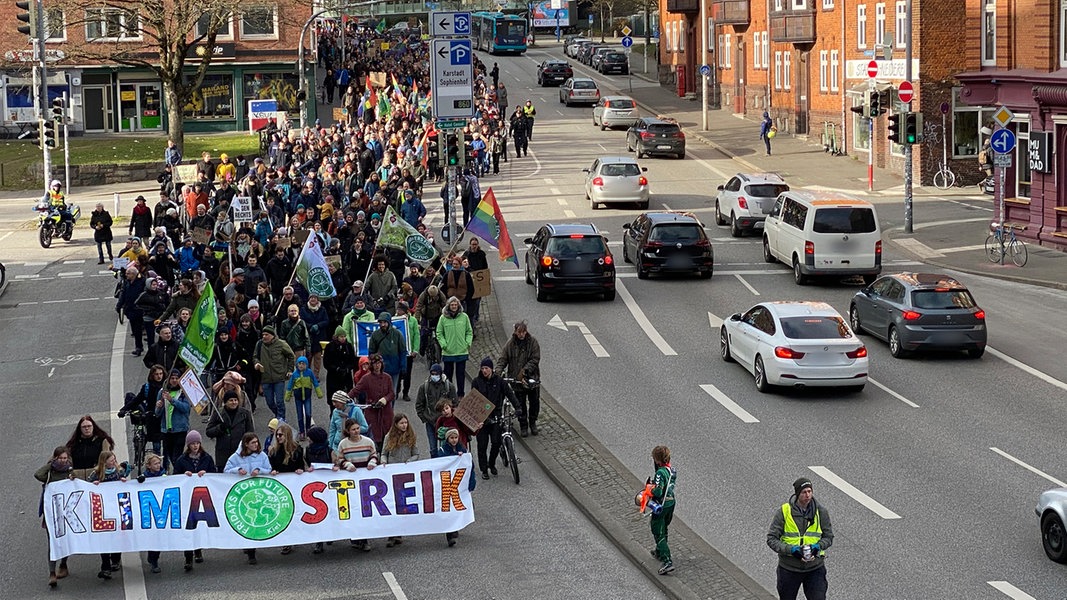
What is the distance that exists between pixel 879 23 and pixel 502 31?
2379 inches

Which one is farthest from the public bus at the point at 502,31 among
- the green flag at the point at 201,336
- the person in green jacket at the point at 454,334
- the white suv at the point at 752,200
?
the green flag at the point at 201,336

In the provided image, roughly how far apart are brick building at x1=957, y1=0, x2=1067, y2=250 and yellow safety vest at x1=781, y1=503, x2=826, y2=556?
26332 mm

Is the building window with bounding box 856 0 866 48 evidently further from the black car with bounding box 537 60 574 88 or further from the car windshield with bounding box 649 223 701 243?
the black car with bounding box 537 60 574 88

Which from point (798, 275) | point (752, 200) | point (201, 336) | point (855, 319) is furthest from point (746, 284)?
point (201, 336)

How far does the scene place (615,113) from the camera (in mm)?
65750

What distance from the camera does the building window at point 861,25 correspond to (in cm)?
5547

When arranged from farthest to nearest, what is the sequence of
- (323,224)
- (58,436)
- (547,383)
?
(323,224), (547,383), (58,436)

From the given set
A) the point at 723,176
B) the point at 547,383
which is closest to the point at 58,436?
the point at 547,383

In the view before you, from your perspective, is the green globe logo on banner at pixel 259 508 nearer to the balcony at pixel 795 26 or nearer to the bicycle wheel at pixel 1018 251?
the bicycle wheel at pixel 1018 251

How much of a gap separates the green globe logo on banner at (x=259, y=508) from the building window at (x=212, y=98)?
5881cm

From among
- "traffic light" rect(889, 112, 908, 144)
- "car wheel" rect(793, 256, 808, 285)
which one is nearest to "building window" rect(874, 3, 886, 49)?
"traffic light" rect(889, 112, 908, 144)

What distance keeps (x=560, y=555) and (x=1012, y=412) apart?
29.4 ft

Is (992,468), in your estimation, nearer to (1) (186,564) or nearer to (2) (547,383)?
(2) (547,383)

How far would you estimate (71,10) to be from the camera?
55.5m
